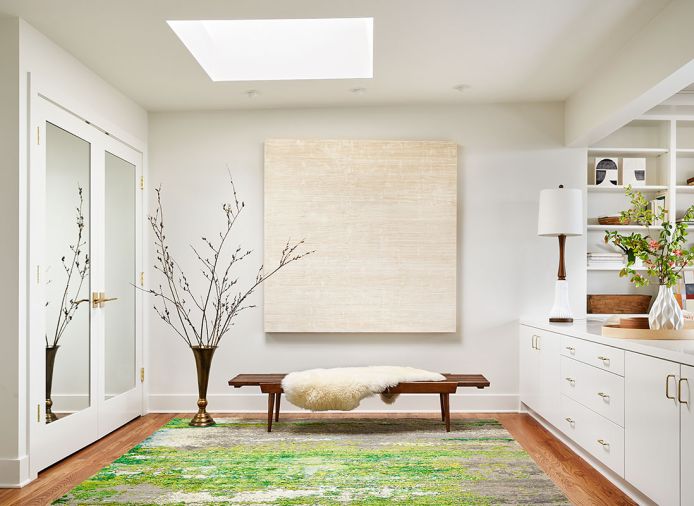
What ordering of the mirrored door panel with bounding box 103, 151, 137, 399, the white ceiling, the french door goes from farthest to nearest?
the mirrored door panel with bounding box 103, 151, 137, 399 < the french door < the white ceiling

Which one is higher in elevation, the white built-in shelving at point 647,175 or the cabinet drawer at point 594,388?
the white built-in shelving at point 647,175

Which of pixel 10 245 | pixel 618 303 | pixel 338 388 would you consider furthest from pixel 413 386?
pixel 10 245

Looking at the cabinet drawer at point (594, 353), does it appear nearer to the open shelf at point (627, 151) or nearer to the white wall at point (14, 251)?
the open shelf at point (627, 151)

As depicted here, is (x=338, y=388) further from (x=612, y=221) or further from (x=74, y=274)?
(x=612, y=221)

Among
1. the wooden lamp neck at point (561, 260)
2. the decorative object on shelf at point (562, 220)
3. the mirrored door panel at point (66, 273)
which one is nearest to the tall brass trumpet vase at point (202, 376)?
the mirrored door panel at point (66, 273)

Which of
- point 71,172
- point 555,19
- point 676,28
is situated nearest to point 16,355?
point 71,172

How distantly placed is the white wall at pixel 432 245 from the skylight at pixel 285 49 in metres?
0.74

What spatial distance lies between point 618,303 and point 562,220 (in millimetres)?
970

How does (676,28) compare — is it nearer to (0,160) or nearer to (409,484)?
(409,484)

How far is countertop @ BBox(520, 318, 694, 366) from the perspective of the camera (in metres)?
2.50

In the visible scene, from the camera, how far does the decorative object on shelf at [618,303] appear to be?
4785 millimetres

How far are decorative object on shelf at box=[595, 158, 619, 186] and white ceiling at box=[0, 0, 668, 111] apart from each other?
2.26ft

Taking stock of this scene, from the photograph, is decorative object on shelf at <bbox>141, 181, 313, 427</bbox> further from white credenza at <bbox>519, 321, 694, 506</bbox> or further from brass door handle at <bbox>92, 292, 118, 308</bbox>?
white credenza at <bbox>519, 321, 694, 506</bbox>

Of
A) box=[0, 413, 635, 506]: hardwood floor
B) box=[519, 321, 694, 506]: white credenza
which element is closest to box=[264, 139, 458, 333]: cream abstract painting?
box=[0, 413, 635, 506]: hardwood floor
